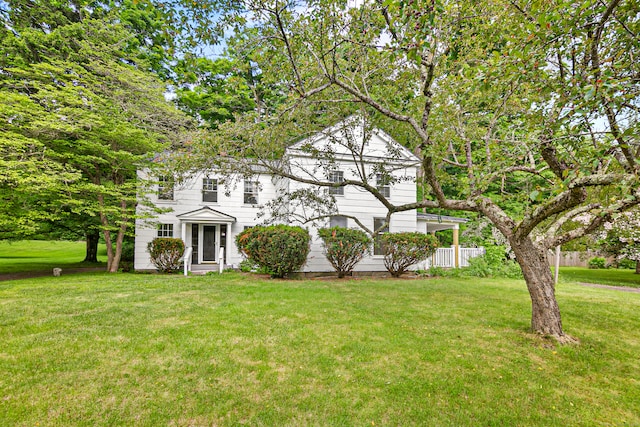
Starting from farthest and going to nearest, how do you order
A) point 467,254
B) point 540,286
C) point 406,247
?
point 467,254 → point 406,247 → point 540,286

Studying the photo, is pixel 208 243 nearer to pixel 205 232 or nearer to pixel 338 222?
pixel 205 232

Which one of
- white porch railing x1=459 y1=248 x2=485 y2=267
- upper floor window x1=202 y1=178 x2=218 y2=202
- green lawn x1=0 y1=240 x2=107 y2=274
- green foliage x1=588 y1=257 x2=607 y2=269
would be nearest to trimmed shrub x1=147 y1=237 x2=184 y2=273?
upper floor window x1=202 y1=178 x2=218 y2=202

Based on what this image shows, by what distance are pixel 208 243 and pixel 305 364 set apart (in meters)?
11.4

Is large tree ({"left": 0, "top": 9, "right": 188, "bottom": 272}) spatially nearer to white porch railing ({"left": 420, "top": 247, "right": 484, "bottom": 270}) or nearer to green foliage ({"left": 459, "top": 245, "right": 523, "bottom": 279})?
white porch railing ({"left": 420, "top": 247, "right": 484, "bottom": 270})

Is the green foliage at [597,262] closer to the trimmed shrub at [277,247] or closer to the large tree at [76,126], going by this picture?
the trimmed shrub at [277,247]

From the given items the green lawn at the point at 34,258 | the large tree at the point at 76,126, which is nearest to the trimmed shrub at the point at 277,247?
the large tree at the point at 76,126

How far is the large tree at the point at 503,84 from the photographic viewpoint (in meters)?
2.87

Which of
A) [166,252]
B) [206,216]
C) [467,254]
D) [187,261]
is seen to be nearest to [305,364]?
[187,261]

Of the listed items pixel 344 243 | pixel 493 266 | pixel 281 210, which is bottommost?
pixel 493 266

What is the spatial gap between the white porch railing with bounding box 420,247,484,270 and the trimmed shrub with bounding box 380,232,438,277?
2211 millimetres

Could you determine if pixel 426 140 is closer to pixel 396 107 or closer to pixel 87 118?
pixel 396 107

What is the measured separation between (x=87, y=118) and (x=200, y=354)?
33.1ft

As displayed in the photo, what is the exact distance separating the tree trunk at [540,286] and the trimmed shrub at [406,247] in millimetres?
6214

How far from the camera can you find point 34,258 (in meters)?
20.7
